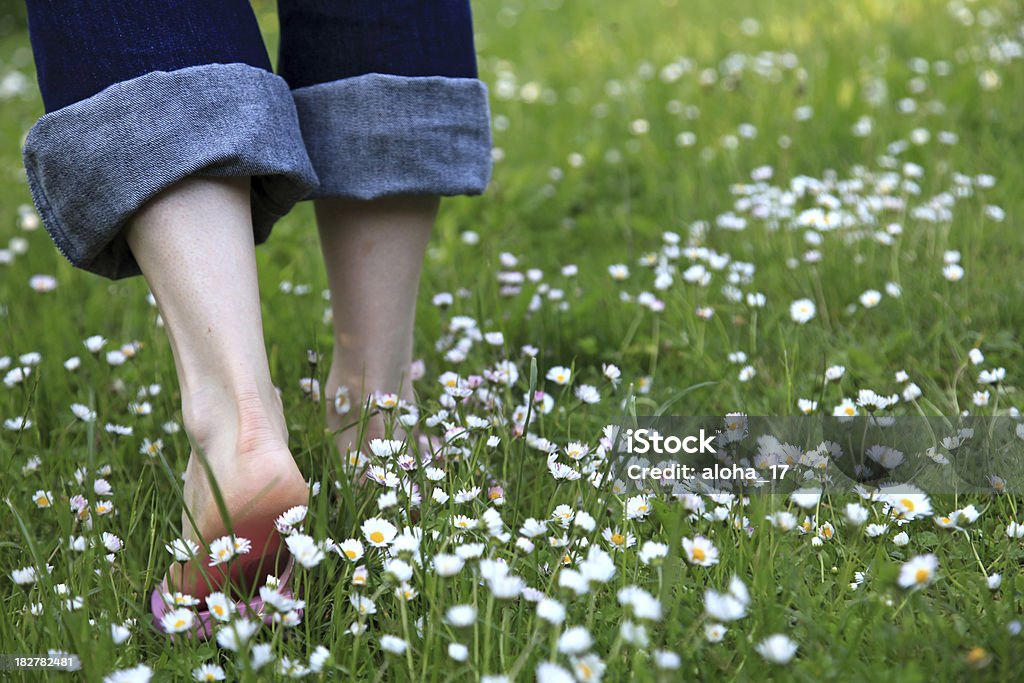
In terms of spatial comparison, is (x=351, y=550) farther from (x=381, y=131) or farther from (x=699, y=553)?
(x=381, y=131)

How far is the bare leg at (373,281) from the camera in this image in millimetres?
1538

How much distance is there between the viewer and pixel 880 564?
3.83 ft

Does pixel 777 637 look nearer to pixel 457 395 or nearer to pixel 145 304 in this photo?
pixel 457 395

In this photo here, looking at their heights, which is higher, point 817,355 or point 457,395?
point 457,395

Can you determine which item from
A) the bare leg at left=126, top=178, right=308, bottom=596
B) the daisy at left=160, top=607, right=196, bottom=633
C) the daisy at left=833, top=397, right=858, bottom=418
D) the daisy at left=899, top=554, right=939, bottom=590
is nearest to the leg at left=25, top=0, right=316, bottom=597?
the bare leg at left=126, top=178, right=308, bottom=596

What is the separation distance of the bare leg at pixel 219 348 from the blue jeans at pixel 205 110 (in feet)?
0.13

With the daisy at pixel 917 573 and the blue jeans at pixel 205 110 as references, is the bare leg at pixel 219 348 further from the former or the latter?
the daisy at pixel 917 573

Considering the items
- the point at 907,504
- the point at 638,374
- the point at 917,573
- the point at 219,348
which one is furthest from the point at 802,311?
the point at 219,348

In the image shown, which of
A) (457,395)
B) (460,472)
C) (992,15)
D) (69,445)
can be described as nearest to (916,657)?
(460,472)

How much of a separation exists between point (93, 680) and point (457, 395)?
71cm

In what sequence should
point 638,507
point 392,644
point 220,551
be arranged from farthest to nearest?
point 638,507 → point 220,551 → point 392,644

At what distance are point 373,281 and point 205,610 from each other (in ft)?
1.86

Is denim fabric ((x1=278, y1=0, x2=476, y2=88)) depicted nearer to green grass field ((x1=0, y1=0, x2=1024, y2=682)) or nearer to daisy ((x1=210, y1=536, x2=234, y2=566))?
green grass field ((x1=0, y1=0, x2=1024, y2=682))

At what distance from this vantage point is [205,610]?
1235 mm
